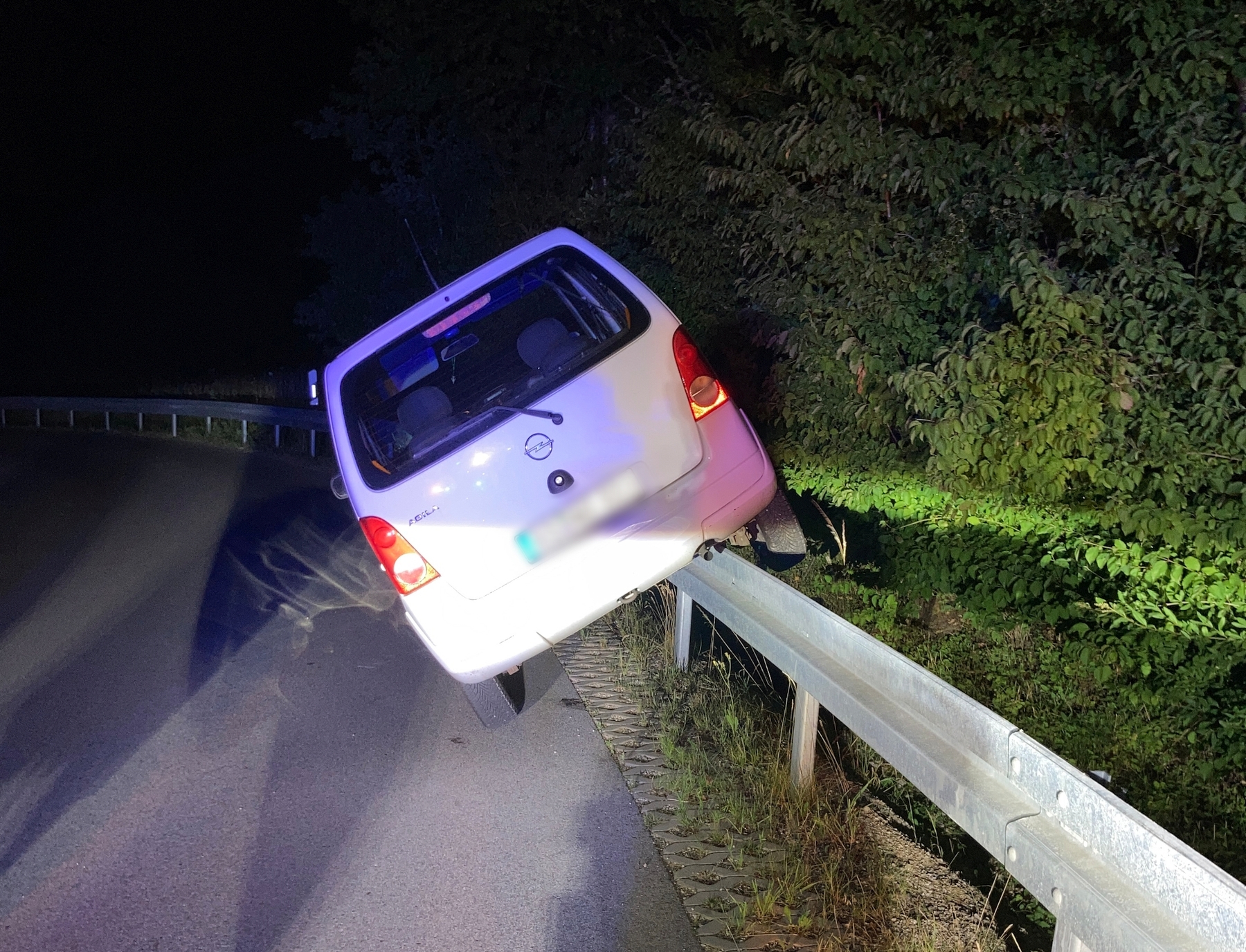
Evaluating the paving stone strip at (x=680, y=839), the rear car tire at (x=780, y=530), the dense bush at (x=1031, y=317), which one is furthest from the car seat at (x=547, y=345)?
the paving stone strip at (x=680, y=839)

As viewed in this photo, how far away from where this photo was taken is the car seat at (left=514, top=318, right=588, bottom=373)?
5.97 meters

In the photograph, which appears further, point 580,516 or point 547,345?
point 547,345

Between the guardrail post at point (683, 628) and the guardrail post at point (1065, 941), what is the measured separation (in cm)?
381

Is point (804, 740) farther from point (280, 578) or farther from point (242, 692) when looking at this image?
point (280, 578)

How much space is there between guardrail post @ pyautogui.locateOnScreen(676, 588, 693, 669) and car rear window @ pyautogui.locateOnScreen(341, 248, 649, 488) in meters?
1.57

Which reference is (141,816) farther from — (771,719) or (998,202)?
(998,202)

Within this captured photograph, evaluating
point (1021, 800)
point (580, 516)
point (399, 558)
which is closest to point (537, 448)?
point (580, 516)

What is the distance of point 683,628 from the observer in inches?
273

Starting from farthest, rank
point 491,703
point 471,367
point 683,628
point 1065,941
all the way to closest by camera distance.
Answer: point 683,628 < point 471,367 < point 491,703 < point 1065,941

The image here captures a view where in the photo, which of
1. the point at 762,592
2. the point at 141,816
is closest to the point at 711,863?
the point at 762,592

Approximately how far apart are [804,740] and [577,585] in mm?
1347

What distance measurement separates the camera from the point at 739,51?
9.81 meters

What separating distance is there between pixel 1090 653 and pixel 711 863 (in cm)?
221

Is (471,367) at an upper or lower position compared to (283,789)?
upper
